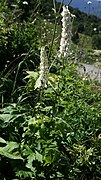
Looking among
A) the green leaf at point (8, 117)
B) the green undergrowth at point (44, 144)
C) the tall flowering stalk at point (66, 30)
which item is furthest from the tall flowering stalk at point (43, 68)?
the tall flowering stalk at point (66, 30)

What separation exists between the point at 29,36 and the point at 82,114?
340cm

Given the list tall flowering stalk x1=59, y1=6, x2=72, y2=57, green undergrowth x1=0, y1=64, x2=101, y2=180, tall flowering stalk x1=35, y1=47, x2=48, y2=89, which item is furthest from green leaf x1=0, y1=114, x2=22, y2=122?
tall flowering stalk x1=59, y1=6, x2=72, y2=57

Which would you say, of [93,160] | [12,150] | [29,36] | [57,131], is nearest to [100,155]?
[93,160]

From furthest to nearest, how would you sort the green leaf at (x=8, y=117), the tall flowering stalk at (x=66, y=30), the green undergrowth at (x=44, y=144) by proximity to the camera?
the tall flowering stalk at (x=66, y=30) → the green leaf at (x=8, y=117) → the green undergrowth at (x=44, y=144)

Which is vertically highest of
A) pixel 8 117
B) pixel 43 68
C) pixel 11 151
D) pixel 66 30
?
pixel 66 30

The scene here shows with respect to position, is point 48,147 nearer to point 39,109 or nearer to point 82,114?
point 39,109

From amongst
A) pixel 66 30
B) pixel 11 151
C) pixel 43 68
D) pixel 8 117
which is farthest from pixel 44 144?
pixel 66 30

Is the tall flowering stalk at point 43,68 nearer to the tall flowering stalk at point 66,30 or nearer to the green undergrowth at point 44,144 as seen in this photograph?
the green undergrowth at point 44,144

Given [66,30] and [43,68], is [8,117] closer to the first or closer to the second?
[43,68]

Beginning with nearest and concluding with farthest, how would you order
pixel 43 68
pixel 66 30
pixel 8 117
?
pixel 43 68 < pixel 8 117 < pixel 66 30

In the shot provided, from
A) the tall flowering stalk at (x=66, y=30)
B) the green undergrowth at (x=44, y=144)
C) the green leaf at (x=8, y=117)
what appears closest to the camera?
the green undergrowth at (x=44, y=144)

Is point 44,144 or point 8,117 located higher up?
point 8,117

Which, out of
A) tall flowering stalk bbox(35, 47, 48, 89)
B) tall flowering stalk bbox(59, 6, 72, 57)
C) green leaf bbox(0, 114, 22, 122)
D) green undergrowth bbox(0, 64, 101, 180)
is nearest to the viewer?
tall flowering stalk bbox(35, 47, 48, 89)

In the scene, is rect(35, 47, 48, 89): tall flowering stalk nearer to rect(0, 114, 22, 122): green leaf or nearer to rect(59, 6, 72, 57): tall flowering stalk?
rect(0, 114, 22, 122): green leaf
